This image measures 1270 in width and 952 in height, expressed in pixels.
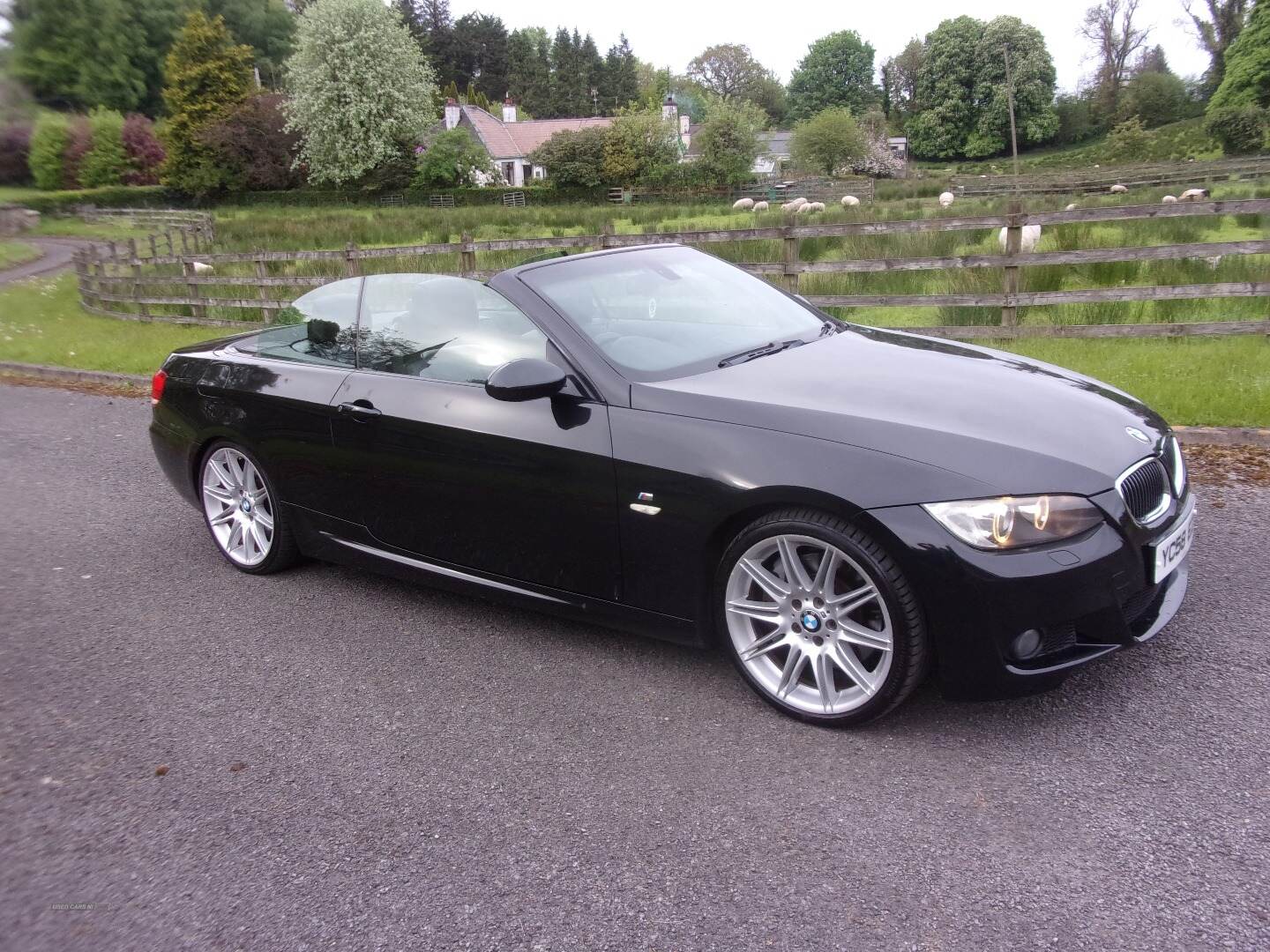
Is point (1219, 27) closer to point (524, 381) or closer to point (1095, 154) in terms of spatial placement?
point (1095, 154)

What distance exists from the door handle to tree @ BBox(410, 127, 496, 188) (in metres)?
59.8

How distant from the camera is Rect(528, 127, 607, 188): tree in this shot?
5975 cm

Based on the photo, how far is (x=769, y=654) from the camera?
3430 millimetres

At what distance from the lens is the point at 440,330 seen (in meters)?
4.25

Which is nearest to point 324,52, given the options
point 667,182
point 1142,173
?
point 667,182

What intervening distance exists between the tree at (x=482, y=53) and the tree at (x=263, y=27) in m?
32.8

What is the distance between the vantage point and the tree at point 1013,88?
82750 mm

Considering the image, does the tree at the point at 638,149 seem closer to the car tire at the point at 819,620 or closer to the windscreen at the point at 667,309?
the windscreen at the point at 667,309

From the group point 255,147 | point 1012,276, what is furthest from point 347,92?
point 1012,276

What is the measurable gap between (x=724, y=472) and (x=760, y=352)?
36.4 inches

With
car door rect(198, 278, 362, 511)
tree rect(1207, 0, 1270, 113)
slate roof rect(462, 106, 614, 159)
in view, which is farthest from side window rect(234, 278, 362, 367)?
slate roof rect(462, 106, 614, 159)

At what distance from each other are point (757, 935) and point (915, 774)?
851 millimetres

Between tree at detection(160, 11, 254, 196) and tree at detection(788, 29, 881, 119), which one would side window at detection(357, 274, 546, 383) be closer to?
tree at detection(160, 11, 254, 196)

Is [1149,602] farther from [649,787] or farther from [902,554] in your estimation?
[649,787]
